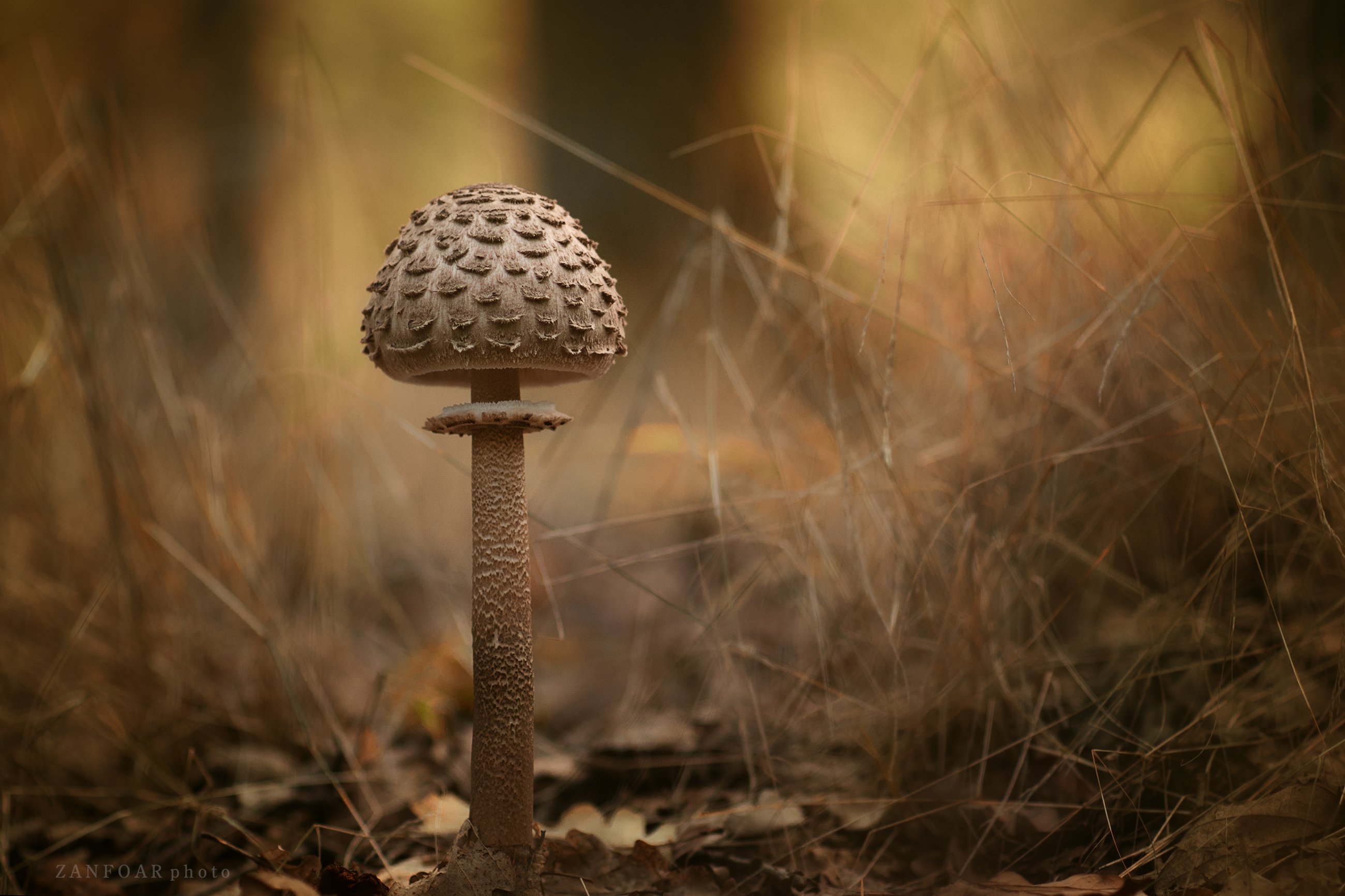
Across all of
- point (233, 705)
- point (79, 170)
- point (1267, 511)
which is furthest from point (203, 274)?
point (1267, 511)

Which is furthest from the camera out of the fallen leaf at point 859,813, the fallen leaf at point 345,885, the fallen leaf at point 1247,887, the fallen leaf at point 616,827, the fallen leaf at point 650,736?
the fallen leaf at point 650,736

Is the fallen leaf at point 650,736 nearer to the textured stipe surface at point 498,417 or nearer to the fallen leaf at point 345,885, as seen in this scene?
the fallen leaf at point 345,885

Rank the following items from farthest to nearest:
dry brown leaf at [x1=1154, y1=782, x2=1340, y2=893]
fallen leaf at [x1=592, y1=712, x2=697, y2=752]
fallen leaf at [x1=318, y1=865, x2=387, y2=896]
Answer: fallen leaf at [x1=592, y1=712, x2=697, y2=752] < fallen leaf at [x1=318, y1=865, x2=387, y2=896] < dry brown leaf at [x1=1154, y1=782, x2=1340, y2=893]

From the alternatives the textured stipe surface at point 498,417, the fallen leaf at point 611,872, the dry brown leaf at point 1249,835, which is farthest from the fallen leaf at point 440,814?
the dry brown leaf at point 1249,835

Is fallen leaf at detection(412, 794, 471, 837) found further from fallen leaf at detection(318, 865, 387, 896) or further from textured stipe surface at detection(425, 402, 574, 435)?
textured stipe surface at detection(425, 402, 574, 435)

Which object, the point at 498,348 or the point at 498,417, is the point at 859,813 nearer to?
the point at 498,417

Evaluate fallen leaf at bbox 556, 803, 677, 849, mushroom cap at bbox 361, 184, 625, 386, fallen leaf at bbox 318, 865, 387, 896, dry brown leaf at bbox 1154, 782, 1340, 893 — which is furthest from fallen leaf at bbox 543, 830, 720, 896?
mushroom cap at bbox 361, 184, 625, 386
